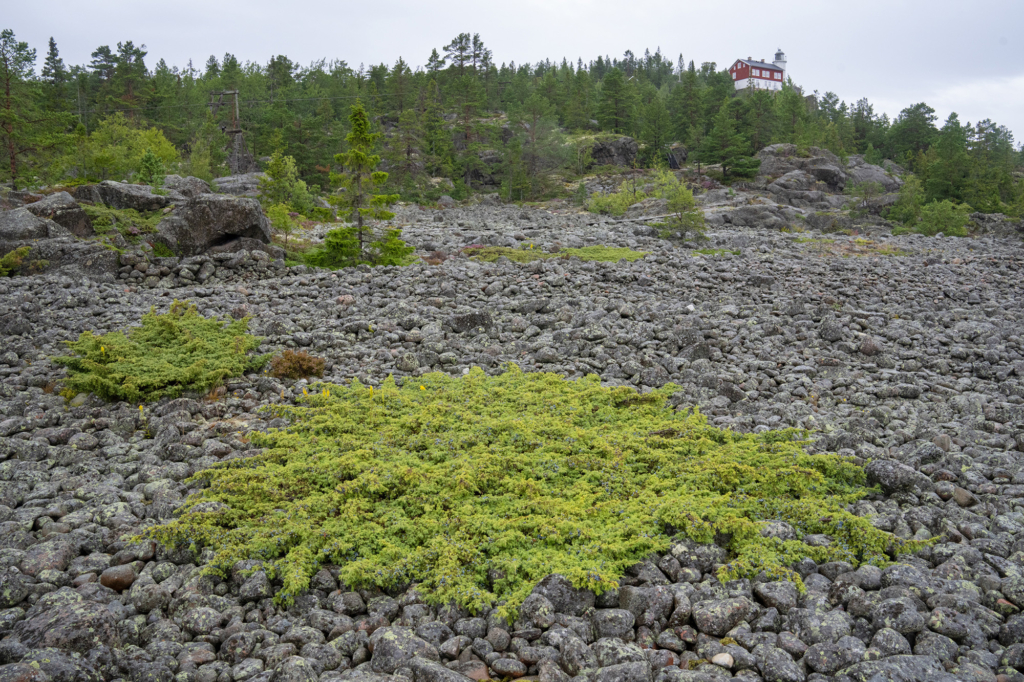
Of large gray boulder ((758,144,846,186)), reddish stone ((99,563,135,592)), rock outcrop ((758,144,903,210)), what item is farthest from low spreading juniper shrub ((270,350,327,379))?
large gray boulder ((758,144,846,186))

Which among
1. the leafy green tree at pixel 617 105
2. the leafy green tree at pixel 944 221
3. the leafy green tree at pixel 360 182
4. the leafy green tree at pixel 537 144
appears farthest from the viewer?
the leafy green tree at pixel 617 105

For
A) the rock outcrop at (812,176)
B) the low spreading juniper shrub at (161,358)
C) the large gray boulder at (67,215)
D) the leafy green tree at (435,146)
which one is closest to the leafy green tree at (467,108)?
the leafy green tree at (435,146)

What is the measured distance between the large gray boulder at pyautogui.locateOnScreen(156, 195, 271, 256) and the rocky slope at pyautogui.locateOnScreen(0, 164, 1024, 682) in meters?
1.59

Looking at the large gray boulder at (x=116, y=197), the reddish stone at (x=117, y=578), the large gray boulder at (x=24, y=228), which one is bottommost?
the reddish stone at (x=117, y=578)

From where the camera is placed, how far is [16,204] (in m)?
22.0

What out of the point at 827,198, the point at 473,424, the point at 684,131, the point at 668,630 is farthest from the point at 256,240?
the point at 684,131

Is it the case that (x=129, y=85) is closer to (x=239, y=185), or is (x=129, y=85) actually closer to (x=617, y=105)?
(x=239, y=185)

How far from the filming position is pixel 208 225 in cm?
1905

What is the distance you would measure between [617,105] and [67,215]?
247 ft

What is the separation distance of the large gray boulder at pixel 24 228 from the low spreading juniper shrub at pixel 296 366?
12.4 meters

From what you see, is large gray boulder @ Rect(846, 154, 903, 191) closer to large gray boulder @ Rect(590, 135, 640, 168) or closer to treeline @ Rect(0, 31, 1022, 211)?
treeline @ Rect(0, 31, 1022, 211)

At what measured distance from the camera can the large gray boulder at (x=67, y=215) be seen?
1859 centimetres

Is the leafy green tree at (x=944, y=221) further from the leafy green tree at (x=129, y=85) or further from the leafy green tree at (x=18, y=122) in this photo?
the leafy green tree at (x=129, y=85)

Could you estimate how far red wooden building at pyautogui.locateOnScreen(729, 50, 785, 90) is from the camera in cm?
11112
